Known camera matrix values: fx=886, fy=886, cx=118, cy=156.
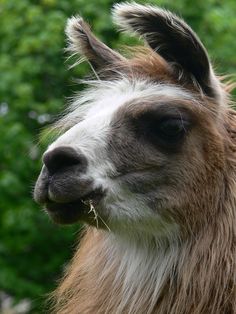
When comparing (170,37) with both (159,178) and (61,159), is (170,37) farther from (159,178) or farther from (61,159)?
→ (61,159)

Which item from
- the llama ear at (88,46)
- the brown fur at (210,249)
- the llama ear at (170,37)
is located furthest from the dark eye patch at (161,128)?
the llama ear at (88,46)

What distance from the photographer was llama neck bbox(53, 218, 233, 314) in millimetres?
4223

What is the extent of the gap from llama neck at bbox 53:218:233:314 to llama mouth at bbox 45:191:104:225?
16.4 inches

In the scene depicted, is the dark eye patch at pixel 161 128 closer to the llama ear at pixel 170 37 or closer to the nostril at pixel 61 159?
the llama ear at pixel 170 37

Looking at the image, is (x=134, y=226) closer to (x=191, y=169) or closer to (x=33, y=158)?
(x=191, y=169)

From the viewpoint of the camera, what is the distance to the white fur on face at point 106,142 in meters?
4.06

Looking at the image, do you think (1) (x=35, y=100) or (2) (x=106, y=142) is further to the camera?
(1) (x=35, y=100)

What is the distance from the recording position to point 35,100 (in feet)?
34.1

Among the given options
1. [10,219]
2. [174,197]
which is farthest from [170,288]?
[10,219]

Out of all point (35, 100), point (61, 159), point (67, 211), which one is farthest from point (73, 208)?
Answer: point (35, 100)

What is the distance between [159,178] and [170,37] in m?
0.68

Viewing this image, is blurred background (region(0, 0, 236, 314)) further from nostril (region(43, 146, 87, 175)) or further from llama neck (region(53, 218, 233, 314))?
nostril (region(43, 146, 87, 175))

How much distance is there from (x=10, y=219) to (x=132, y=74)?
5260mm

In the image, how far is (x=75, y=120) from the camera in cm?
463
